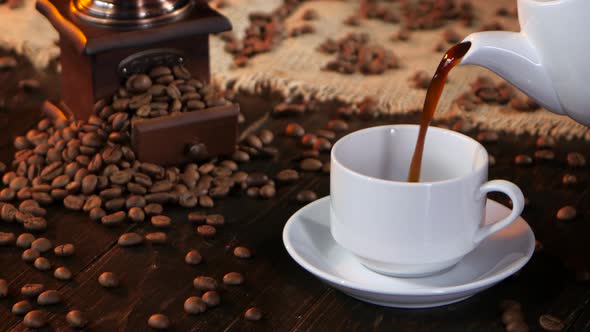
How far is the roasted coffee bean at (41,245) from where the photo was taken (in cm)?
117

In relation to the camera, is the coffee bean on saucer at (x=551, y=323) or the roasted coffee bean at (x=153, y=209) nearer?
the coffee bean on saucer at (x=551, y=323)

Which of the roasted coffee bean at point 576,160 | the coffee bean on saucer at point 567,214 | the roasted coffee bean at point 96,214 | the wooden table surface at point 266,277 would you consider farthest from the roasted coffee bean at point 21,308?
the roasted coffee bean at point 576,160

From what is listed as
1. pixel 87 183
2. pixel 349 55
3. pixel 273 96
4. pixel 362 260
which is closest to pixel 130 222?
pixel 87 183

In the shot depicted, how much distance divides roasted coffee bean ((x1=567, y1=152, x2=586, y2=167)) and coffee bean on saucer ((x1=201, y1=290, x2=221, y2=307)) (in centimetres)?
62

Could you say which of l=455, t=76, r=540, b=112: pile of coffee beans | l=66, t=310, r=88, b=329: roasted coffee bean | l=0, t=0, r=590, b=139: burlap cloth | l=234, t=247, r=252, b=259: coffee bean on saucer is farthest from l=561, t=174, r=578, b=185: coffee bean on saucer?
l=66, t=310, r=88, b=329: roasted coffee bean

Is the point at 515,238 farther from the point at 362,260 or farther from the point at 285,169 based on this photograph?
the point at 285,169

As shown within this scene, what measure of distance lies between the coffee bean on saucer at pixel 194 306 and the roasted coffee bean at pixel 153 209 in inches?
9.1

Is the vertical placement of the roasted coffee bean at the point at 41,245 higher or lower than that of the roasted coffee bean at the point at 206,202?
higher

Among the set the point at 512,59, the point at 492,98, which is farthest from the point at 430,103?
the point at 492,98

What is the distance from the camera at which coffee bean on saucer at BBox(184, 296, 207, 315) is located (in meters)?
1.04

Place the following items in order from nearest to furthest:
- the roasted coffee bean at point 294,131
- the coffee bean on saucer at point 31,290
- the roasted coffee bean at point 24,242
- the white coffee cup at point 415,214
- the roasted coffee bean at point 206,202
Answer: the white coffee cup at point 415,214, the coffee bean on saucer at point 31,290, the roasted coffee bean at point 24,242, the roasted coffee bean at point 206,202, the roasted coffee bean at point 294,131

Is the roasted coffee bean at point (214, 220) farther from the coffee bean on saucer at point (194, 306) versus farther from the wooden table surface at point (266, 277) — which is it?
the coffee bean on saucer at point (194, 306)

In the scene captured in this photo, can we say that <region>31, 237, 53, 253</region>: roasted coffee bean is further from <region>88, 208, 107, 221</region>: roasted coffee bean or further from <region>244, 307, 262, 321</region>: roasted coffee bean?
<region>244, 307, 262, 321</region>: roasted coffee bean

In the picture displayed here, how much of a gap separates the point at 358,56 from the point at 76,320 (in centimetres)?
94
